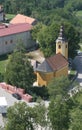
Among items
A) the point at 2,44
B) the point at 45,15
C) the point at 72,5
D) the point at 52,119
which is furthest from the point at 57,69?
the point at 72,5

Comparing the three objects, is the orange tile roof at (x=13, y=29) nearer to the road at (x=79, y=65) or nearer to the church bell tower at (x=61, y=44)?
the road at (x=79, y=65)

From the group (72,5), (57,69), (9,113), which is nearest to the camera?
(9,113)

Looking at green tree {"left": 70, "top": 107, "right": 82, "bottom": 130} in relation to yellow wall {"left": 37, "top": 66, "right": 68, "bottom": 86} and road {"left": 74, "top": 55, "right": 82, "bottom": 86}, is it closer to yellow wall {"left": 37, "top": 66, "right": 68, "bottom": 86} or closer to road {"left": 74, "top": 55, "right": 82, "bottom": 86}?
yellow wall {"left": 37, "top": 66, "right": 68, "bottom": 86}

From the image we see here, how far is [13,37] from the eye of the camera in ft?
194

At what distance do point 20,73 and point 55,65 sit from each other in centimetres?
562

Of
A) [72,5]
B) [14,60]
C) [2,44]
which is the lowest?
[72,5]

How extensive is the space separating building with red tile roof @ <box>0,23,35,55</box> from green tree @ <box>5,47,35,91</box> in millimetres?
13039

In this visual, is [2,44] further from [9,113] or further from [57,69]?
[9,113]

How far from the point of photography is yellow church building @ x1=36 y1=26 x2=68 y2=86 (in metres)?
47.5

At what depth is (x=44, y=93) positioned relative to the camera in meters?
44.4

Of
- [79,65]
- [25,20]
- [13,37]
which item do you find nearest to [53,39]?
[79,65]

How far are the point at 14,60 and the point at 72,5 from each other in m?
64.0

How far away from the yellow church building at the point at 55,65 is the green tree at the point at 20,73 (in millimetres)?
2586

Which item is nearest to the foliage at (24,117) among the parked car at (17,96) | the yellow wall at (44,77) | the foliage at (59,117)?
the foliage at (59,117)
